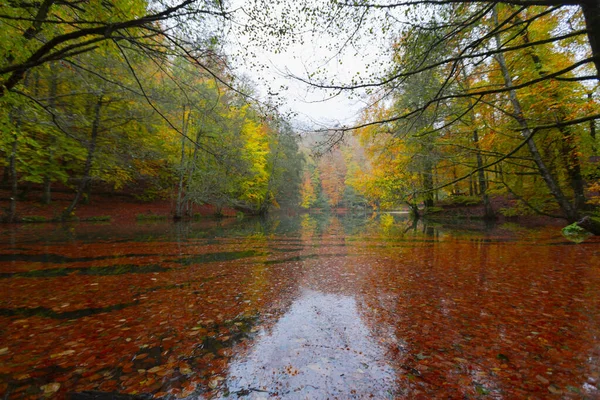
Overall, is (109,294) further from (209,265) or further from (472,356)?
(472,356)

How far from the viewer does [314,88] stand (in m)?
4.57

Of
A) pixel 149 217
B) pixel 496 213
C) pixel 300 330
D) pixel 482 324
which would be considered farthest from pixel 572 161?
pixel 149 217

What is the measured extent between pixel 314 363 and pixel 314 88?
422 centimetres

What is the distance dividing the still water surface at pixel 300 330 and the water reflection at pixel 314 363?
14mm

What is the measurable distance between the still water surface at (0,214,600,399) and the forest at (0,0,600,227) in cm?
222

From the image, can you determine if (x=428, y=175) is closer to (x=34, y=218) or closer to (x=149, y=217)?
(x=149, y=217)

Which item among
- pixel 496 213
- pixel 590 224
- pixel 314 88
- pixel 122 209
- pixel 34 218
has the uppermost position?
pixel 314 88

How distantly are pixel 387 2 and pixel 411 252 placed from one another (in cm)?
662

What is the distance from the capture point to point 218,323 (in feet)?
10.4

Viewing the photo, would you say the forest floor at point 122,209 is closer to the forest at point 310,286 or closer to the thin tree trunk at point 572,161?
the thin tree trunk at point 572,161

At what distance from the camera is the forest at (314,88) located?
4.17 meters

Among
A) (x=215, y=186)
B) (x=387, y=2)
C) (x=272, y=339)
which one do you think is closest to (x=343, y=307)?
(x=272, y=339)

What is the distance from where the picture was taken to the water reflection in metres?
2.02

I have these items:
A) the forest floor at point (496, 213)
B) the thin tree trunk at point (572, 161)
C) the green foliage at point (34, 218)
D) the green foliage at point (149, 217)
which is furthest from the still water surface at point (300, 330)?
the green foliage at point (149, 217)
